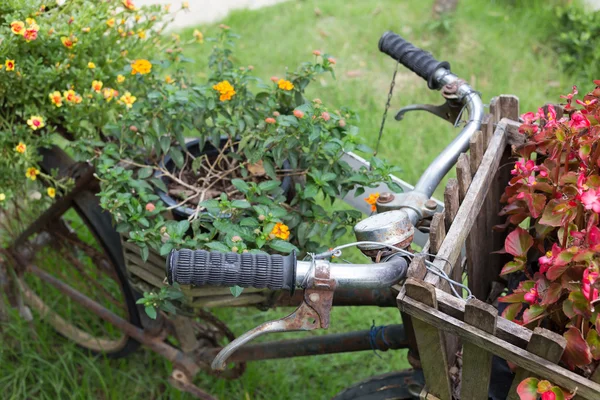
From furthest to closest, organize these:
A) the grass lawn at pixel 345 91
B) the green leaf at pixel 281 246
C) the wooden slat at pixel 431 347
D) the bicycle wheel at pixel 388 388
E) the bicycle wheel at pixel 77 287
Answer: the grass lawn at pixel 345 91, the bicycle wheel at pixel 77 287, the bicycle wheel at pixel 388 388, the green leaf at pixel 281 246, the wooden slat at pixel 431 347

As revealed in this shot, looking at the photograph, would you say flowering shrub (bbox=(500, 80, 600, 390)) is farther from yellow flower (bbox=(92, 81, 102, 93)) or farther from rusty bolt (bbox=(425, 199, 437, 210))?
yellow flower (bbox=(92, 81, 102, 93))

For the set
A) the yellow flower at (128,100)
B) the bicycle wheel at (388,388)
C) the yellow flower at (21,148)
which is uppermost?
the yellow flower at (128,100)

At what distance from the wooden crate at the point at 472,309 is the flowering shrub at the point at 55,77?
39.6 inches

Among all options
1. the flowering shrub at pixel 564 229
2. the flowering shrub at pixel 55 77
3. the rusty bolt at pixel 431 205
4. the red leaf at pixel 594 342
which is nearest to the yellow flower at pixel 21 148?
the flowering shrub at pixel 55 77

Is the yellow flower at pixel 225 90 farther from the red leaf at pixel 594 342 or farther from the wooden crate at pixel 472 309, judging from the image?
the red leaf at pixel 594 342

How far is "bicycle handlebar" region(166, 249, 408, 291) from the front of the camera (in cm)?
117

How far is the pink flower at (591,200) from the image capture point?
1146 millimetres

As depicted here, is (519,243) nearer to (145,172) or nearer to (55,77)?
(145,172)

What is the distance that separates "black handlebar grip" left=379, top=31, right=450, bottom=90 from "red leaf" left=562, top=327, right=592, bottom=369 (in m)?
0.91

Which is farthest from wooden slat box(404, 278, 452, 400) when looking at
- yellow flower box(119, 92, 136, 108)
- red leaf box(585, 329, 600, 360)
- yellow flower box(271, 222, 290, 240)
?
yellow flower box(119, 92, 136, 108)

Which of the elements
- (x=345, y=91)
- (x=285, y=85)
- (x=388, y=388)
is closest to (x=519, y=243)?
(x=388, y=388)

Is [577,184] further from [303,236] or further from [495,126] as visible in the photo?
[303,236]

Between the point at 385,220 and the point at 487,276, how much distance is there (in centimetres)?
59

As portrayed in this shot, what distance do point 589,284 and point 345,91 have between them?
3278mm
